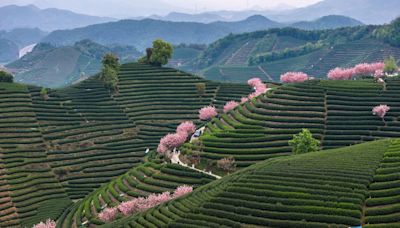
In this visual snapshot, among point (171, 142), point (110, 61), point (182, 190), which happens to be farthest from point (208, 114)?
point (110, 61)

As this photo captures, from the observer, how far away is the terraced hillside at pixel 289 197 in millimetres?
46938

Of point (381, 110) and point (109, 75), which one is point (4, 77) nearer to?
point (109, 75)

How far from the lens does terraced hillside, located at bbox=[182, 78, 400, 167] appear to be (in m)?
86.8

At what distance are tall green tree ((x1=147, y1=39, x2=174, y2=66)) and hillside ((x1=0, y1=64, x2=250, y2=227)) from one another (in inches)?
143

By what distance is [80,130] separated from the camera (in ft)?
381

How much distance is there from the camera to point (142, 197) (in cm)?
7325

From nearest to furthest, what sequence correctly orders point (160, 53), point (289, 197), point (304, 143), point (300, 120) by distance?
point (289, 197) < point (304, 143) < point (300, 120) < point (160, 53)

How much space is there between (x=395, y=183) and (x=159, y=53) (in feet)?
366

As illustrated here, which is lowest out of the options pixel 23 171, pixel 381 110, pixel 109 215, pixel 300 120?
pixel 23 171

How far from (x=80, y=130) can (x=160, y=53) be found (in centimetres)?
4749

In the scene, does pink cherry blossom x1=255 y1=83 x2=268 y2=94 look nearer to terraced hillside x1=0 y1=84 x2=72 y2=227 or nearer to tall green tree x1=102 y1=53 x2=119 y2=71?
tall green tree x1=102 y1=53 x2=119 y2=71

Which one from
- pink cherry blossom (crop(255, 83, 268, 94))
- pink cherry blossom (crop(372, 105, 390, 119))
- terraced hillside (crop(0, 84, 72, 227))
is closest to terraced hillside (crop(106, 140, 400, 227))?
pink cherry blossom (crop(372, 105, 390, 119))

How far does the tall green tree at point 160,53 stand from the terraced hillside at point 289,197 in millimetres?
95412

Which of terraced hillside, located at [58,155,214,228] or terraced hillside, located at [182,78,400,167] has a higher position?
terraced hillside, located at [182,78,400,167]
